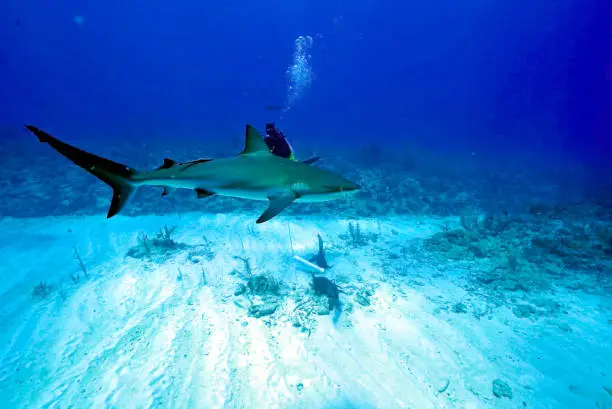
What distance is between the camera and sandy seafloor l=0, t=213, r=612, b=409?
185 inches

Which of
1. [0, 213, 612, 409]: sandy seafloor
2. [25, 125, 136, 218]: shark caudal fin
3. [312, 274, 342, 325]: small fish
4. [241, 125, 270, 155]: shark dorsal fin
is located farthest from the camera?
[312, 274, 342, 325]: small fish

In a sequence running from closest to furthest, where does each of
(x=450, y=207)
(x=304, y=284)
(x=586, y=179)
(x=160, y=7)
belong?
(x=304, y=284)
(x=450, y=207)
(x=586, y=179)
(x=160, y=7)

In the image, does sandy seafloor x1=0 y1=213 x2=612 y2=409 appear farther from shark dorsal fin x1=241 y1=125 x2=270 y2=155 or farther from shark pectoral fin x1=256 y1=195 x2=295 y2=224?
shark dorsal fin x1=241 y1=125 x2=270 y2=155

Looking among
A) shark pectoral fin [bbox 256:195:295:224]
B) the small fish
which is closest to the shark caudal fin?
shark pectoral fin [bbox 256:195:295:224]

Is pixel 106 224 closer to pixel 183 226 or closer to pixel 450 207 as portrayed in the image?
pixel 183 226

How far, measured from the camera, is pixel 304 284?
7.82 meters

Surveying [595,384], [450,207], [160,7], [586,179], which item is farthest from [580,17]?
[160,7]

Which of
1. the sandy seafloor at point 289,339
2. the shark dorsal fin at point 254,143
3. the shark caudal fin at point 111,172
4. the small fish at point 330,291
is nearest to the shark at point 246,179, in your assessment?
the shark caudal fin at point 111,172

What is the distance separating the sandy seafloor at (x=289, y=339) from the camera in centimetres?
470

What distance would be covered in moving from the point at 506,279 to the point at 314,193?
28.0 ft

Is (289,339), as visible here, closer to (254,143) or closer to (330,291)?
(330,291)

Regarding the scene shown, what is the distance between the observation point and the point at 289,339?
577cm

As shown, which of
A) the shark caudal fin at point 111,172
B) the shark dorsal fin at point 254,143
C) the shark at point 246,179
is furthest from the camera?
the shark dorsal fin at point 254,143

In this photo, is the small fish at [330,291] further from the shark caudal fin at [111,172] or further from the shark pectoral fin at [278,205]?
→ the shark caudal fin at [111,172]
